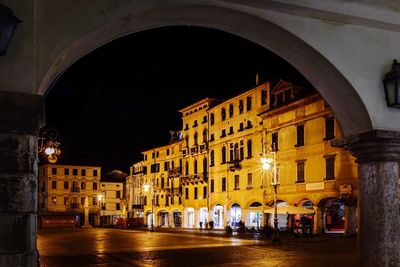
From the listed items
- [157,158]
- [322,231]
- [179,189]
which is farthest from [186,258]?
[157,158]

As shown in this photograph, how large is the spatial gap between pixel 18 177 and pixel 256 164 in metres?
46.2

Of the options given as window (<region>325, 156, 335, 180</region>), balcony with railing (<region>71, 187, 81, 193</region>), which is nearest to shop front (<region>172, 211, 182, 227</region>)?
balcony with railing (<region>71, 187, 81, 193</region>)

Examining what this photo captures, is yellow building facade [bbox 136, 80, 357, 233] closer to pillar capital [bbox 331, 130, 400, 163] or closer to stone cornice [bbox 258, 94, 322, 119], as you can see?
stone cornice [bbox 258, 94, 322, 119]

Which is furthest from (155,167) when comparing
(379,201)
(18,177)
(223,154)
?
(18,177)

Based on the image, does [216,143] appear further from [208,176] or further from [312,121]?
[312,121]

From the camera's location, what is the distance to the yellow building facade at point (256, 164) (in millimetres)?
39688

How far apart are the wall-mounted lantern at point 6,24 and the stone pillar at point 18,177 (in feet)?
1.64

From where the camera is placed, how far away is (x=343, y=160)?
124 feet

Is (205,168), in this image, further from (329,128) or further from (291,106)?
(329,128)

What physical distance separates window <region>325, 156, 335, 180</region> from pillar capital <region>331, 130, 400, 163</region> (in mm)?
32500

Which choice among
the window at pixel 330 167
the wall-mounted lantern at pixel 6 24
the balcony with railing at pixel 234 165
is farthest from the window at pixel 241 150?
the wall-mounted lantern at pixel 6 24

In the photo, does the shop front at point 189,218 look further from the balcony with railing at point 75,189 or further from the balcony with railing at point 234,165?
the balcony with railing at point 75,189

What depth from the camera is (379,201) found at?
6.89 m

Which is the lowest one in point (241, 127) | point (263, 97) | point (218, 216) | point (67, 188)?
point (218, 216)
